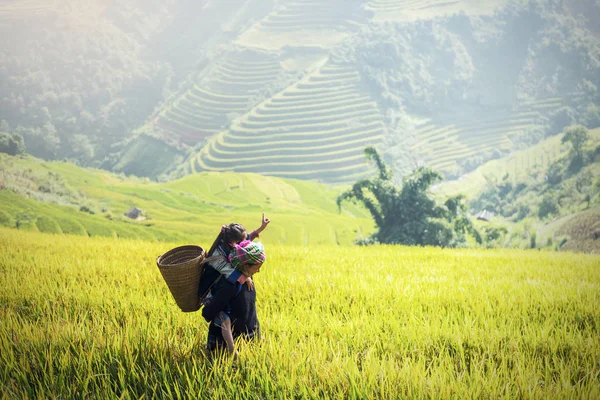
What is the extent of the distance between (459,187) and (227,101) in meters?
74.8

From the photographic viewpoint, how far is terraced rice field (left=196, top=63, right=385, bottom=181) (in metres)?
99.2

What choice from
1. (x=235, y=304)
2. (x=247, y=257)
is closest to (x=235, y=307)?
(x=235, y=304)

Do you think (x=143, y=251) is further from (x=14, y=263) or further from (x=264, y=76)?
(x=264, y=76)

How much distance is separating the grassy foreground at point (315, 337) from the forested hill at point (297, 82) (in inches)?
2968

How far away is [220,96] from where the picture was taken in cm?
13125

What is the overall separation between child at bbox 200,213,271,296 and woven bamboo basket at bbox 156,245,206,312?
0.09 metres

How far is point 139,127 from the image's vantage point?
4924 inches

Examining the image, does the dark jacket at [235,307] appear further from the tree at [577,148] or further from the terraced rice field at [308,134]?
the terraced rice field at [308,134]

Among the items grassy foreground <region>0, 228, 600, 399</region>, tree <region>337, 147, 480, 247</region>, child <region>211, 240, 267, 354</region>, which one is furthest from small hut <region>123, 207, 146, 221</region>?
child <region>211, 240, 267, 354</region>

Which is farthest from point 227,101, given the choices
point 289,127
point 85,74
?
point 85,74

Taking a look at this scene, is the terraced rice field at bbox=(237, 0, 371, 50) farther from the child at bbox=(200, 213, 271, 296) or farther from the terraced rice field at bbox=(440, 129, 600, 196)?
the child at bbox=(200, 213, 271, 296)

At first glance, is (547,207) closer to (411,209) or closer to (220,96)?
(411,209)

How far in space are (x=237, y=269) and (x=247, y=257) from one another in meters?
0.16

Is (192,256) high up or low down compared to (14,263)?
up
